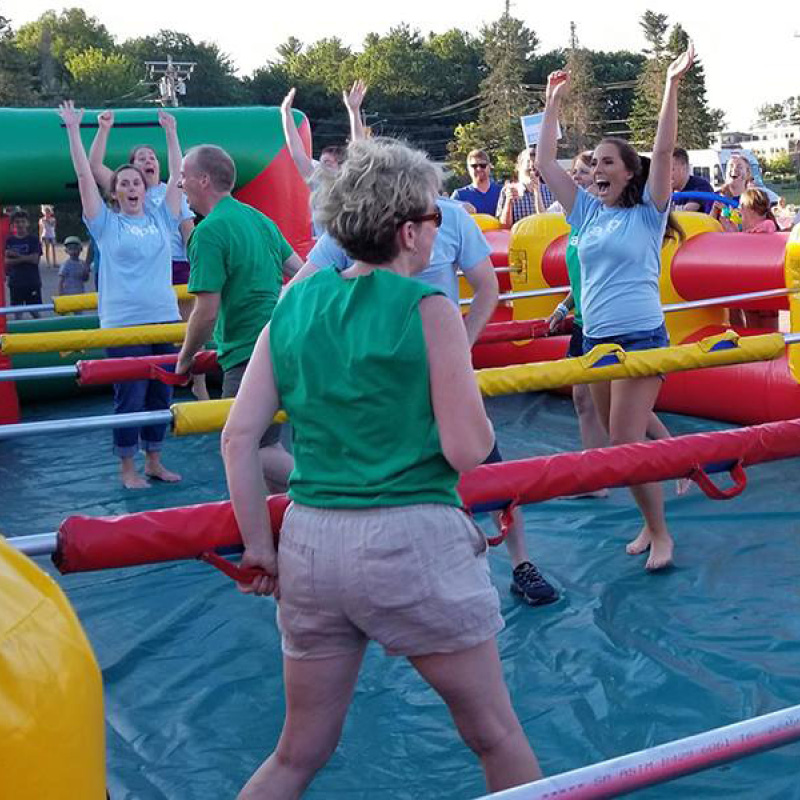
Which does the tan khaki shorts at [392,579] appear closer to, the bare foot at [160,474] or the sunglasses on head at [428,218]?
the sunglasses on head at [428,218]

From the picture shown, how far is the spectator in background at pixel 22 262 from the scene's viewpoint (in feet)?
42.9

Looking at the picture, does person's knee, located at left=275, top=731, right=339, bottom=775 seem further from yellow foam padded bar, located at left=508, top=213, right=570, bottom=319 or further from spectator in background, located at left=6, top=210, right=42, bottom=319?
spectator in background, located at left=6, top=210, right=42, bottom=319

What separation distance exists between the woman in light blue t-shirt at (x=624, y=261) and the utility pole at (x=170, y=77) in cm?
2790

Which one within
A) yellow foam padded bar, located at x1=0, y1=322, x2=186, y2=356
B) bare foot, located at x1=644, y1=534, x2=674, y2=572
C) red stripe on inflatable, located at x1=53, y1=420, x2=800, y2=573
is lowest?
bare foot, located at x1=644, y1=534, x2=674, y2=572

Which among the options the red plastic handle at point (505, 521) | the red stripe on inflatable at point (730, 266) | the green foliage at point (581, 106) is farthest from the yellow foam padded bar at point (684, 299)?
the green foliage at point (581, 106)

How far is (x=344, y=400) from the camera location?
201cm

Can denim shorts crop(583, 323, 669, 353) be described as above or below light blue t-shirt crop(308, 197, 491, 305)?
below

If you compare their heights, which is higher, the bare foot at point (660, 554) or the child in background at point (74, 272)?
the child in background at point (74, 272)

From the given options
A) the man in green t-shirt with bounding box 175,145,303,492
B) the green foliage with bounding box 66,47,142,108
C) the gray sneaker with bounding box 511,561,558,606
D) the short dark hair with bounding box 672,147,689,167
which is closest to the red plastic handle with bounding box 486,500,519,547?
the gray sneaker with bounding box 511,561,558,606

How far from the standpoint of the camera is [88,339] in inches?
199

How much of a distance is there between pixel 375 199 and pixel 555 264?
5.74 meters

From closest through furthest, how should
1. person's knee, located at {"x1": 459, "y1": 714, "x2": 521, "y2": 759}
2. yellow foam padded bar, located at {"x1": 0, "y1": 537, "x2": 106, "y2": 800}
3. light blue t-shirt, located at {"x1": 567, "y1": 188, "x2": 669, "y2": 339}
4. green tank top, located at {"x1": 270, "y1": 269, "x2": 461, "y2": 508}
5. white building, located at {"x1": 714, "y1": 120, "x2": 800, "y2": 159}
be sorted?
1. yellow foam padded bar, located at {"x1": 0, "y1": 537, "x2": 106, "y2": 800}
2. green tank top, located at {"x1": 270, "y1": 269, "x2": 461, "y2": 508}
3. person's knee, located at {"x1": 459, "y1": 714, "x2": 521, "y2": 759}
4. light blue t-shirt, located at {"x1": 567, "y1": 188, "x2": 669, "y2": 339}
5. white building, located at {"x1": 714, "y1": 120, "x2": 800, "y2": 159}

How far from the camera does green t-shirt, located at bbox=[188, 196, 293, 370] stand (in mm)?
4121

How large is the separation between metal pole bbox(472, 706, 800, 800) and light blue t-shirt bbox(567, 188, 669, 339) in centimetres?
290
